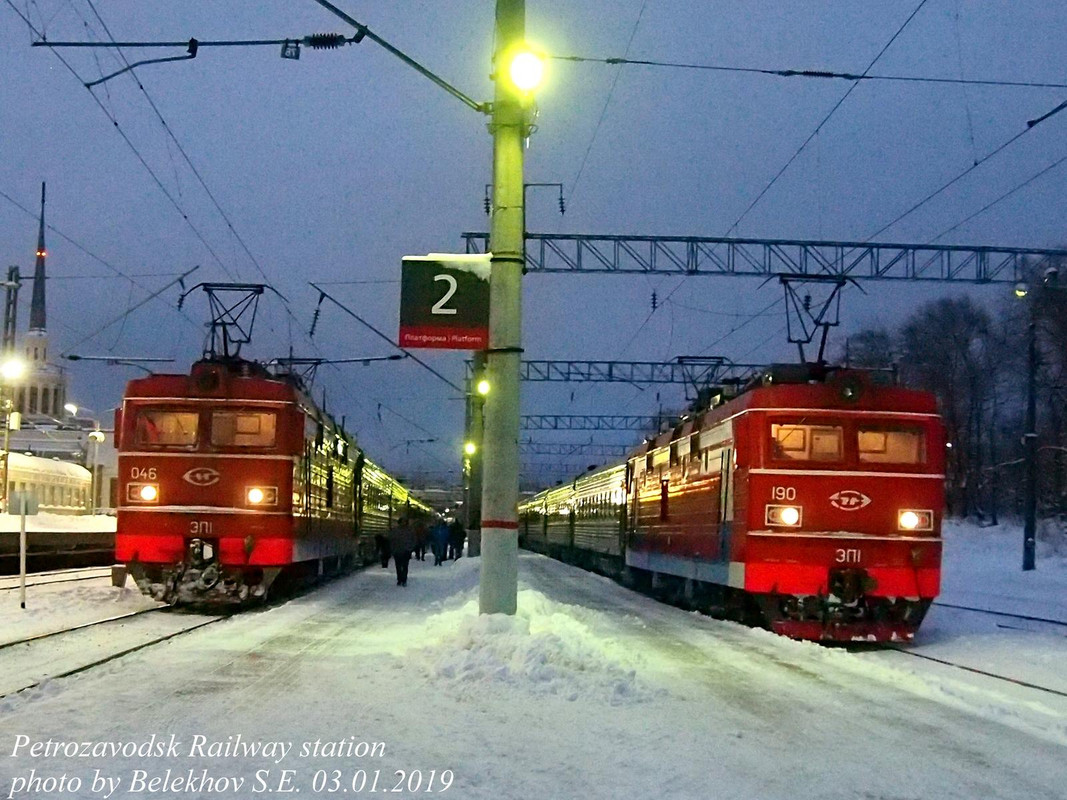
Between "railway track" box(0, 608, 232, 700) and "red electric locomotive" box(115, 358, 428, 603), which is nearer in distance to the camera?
"railway track" box(0, 608, 232, 700)

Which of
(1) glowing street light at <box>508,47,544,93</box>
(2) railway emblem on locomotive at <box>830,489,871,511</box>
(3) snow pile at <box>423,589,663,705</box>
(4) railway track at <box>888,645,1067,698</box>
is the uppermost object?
(1) glowing street light at <box>508,47,544,93</box>

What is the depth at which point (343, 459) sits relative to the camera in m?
25.8

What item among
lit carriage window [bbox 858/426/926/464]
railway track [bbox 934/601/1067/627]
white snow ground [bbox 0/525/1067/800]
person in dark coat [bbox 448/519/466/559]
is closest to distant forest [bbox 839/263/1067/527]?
person in dark coat [bbox 448/519/466/559]

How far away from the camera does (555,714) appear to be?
8.57 m

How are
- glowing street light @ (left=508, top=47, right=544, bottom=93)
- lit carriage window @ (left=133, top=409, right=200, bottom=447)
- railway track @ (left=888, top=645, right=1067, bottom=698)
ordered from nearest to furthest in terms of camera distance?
railway track @ (left=888, top=645, right=1067, bottom=698) → glowing street light @ (left=508, top=47, right=544, bottom=93) → lit carriage window @ (left=133, top=409, right=200, bottom=447)

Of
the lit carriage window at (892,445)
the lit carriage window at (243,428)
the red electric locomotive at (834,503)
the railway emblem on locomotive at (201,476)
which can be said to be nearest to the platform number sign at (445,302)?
the red electric locomotive at (834,503)

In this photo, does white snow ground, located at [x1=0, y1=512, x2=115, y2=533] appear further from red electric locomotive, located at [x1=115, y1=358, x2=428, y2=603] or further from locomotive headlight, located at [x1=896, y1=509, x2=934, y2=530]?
locomotive headlight, located at [x1=896, y1=509, x2=934, y2=530]

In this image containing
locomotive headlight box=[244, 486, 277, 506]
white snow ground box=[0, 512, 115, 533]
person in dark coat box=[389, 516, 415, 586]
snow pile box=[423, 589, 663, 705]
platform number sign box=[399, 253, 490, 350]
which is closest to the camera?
snow pile box=[423, 589, 663, 705]

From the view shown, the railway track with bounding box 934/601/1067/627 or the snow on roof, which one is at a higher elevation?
the snow on roof

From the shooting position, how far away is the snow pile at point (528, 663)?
9419 millimetres

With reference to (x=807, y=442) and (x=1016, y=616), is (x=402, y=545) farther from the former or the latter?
(x=807, y=442)

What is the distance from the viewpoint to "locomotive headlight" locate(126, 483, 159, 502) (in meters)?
17.4

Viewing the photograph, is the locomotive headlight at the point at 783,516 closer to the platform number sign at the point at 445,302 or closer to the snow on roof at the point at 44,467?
the platform number sign at the point at 445,302

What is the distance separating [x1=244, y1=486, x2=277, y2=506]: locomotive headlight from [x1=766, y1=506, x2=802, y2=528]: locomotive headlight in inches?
293
